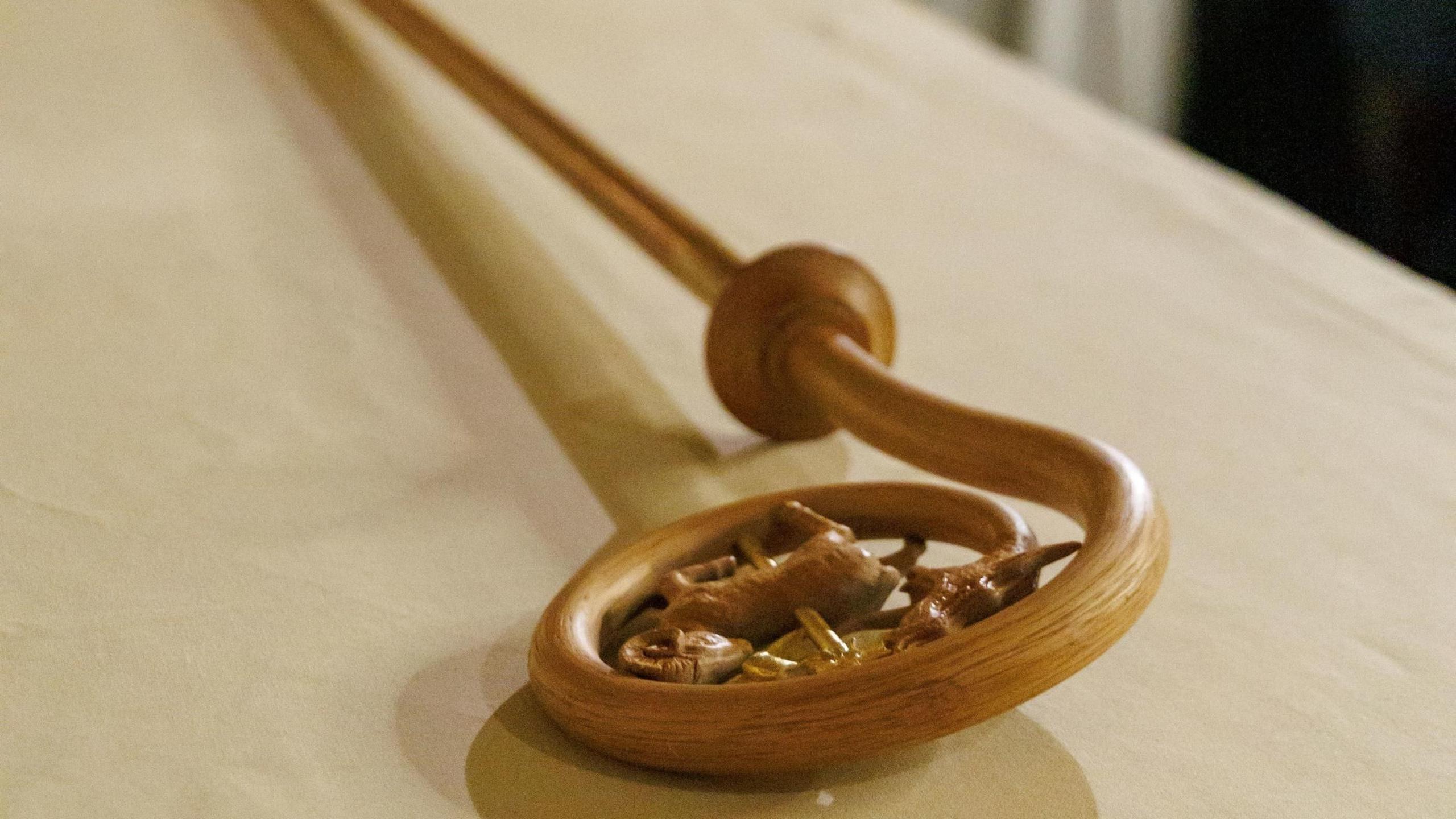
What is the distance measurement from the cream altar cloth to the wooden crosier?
43mm

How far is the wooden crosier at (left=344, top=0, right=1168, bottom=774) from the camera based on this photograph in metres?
0.46

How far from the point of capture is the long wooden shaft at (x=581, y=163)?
882 mm

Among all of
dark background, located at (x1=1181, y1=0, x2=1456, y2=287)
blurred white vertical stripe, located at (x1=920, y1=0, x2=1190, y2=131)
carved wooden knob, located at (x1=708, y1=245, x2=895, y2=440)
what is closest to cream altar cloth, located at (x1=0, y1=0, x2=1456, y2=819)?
carved wooden knob, located at (x1=708, y1=245, x2=895, y2=440)

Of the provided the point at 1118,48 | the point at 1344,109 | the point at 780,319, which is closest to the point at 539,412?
the point at 780,319

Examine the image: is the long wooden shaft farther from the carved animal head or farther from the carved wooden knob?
the carved animal head

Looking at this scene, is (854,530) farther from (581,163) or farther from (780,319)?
(581,163)

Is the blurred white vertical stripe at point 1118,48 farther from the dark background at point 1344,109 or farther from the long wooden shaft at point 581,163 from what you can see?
the long wooden shaft at point 581,163

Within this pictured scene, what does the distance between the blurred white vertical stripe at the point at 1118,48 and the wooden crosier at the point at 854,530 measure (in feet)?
7.56

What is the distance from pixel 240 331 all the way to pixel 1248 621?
0.67 meters

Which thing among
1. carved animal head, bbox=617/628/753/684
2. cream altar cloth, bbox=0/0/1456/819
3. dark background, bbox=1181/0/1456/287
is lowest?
dark background, bbox=1181/0/1456/287

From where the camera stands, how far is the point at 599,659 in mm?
513

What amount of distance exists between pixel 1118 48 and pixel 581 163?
2.23 m

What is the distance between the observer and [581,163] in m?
1.08

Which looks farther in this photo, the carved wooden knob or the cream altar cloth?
the carved wooden knob
